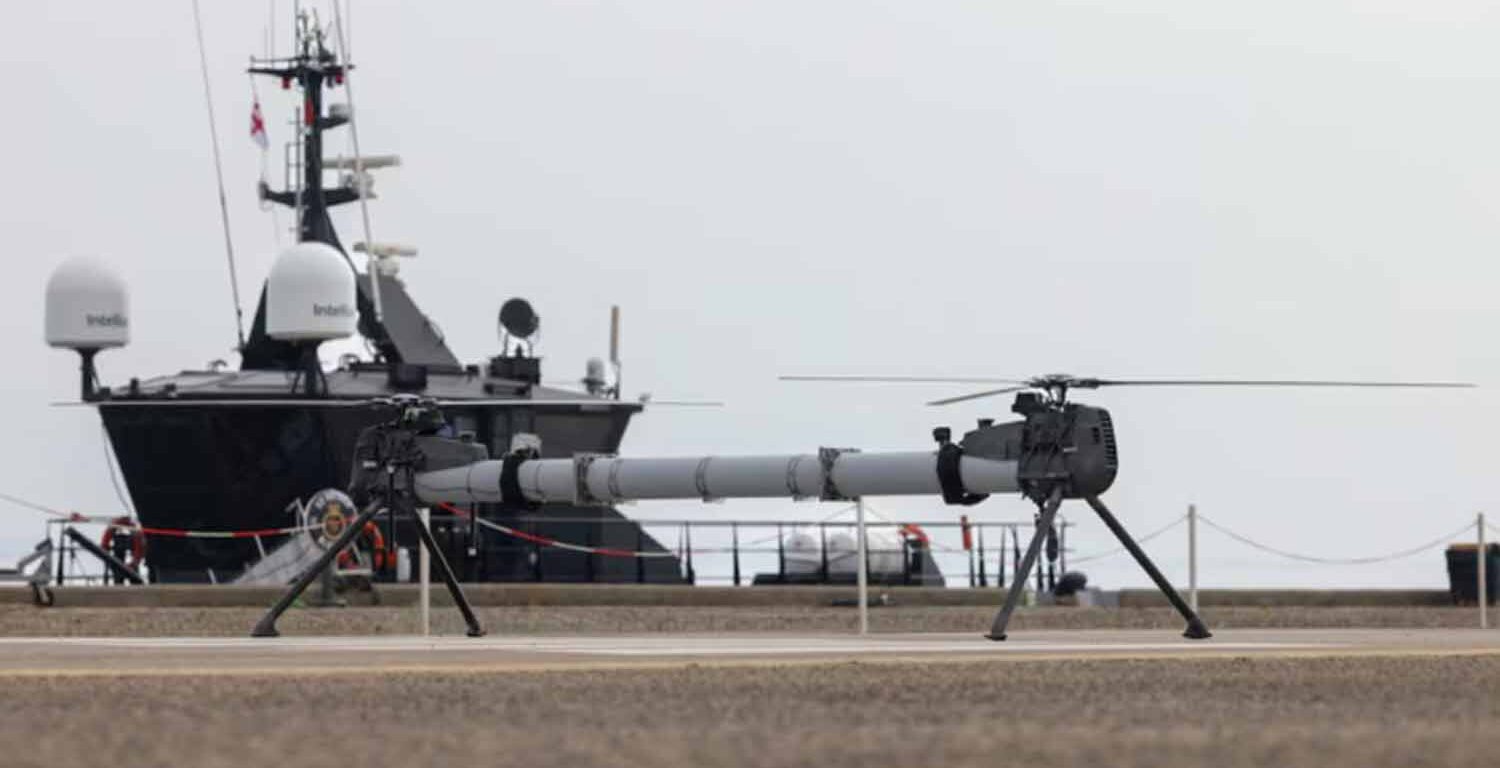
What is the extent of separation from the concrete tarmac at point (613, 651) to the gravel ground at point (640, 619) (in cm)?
456

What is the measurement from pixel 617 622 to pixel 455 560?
7.82 m

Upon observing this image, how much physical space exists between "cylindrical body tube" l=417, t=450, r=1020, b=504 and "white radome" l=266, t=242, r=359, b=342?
1022 centimetres

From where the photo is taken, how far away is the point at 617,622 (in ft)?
88.5

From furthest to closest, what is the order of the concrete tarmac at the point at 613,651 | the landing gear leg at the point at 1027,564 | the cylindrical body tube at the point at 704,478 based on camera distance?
the cylindrical body tube at the point at 704,478, the landing gear leg at the point at 1027,564, the concrete tarmac at the point at 613,651

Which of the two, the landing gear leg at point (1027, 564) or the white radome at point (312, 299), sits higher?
the white radome at point (312, 299)

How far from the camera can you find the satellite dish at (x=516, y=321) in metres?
36.3

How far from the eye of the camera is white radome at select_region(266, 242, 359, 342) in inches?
1300

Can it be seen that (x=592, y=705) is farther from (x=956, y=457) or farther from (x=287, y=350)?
(x=287, y=350)

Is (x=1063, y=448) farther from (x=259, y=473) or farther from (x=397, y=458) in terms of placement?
(x=259, y=473)

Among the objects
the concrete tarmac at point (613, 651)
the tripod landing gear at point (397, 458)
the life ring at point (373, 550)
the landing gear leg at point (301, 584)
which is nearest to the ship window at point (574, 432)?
the life ring at point (373, 550)

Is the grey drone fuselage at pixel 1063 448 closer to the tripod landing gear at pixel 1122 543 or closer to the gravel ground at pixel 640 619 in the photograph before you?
the tripod landing gear at pixel 1122 543

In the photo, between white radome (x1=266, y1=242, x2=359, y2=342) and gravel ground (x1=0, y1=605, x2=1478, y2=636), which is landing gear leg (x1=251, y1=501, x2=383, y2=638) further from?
white radome (x1=266, y1=242, x2=359, y2=342)

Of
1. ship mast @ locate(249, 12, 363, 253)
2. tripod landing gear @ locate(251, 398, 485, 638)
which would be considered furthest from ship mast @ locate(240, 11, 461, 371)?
tripod landing gear @ locate(251, 398, 485, 638)

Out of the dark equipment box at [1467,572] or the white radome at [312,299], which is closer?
the white radome at [312,299]
